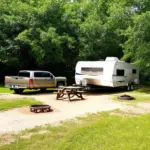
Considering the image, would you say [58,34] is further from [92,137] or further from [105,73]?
[92,137]

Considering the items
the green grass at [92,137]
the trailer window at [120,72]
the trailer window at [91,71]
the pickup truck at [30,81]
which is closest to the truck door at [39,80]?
the pickup truck at [30,81]

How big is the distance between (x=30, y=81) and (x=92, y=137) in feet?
37.6

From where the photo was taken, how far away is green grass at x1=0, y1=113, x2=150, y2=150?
6.77 m

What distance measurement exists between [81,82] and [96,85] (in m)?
1.22

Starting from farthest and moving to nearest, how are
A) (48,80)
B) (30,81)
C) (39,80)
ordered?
1. (48,80)
2. (39,80)
3. (30,81)

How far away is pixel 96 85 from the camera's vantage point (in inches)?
818

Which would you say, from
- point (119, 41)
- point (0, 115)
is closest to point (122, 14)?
point (119, 41)

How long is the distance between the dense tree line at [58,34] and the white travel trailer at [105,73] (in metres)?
1.62

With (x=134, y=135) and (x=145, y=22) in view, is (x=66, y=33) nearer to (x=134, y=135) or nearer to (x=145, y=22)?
(x=145, y=22)

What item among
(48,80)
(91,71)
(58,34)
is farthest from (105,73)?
(58,34)

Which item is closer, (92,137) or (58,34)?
(92,137)

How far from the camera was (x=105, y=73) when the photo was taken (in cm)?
2025

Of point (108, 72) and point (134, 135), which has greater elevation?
point (108, 72)

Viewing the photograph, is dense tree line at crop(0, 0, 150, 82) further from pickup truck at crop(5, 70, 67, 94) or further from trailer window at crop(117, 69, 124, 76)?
pickup truck at crop(5, 70, 67, 94)
